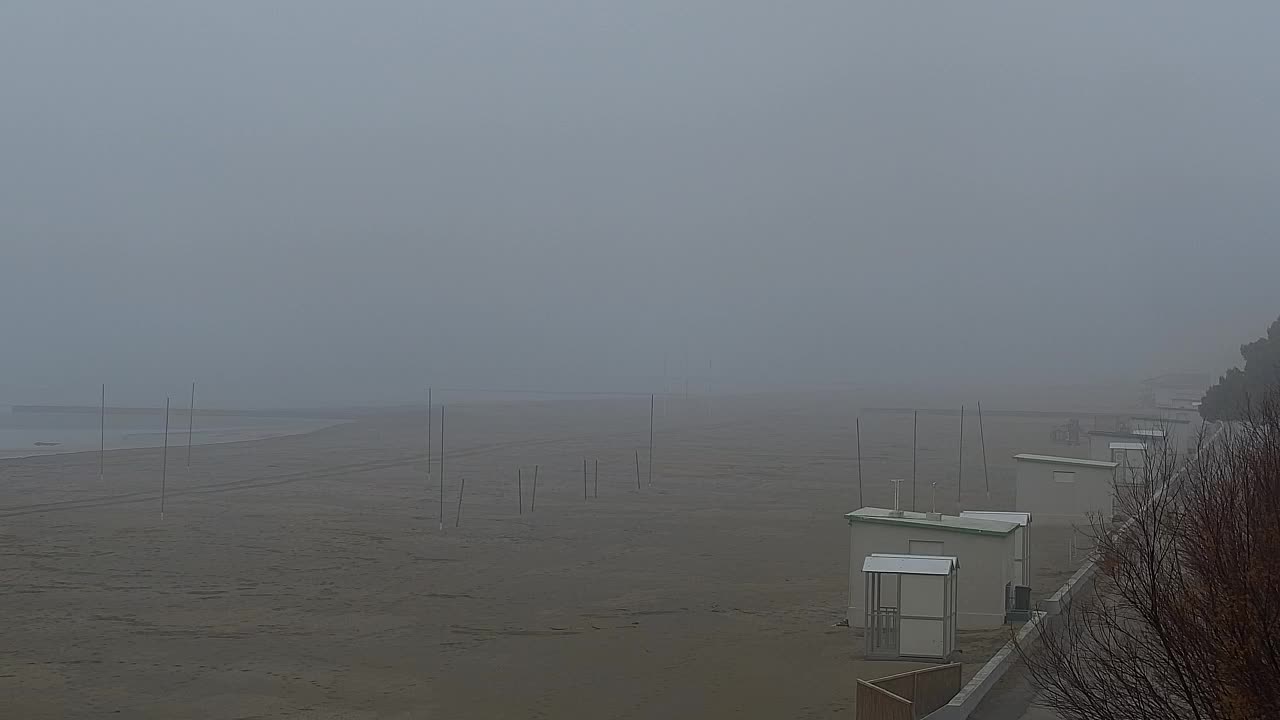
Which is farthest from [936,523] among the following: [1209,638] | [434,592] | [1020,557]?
[1209,638]

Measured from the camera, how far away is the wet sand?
19.6 metres

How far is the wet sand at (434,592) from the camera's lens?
1964 cm

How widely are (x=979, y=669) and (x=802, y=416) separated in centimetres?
10916

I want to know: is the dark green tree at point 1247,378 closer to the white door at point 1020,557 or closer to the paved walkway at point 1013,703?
the white door at point 1020,557

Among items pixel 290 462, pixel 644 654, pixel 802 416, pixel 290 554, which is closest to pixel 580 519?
pixel 290 554

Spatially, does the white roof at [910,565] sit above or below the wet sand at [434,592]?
above

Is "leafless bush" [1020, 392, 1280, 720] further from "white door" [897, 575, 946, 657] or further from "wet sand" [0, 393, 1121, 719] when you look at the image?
"white door" [897, 575, 946, 657]

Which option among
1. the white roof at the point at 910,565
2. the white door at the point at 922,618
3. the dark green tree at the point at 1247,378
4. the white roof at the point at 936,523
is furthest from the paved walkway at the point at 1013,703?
the dark green tree at the point at 1247,378

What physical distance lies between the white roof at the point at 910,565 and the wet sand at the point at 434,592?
1515mm

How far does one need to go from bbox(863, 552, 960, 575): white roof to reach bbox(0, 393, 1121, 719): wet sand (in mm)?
1515

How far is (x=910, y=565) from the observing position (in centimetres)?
2128

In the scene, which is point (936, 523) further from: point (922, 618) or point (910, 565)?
point (922, 618)

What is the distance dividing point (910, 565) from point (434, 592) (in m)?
11.8

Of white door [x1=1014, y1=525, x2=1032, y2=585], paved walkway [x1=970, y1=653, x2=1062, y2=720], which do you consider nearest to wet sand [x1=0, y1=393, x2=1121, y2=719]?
paved walkway [x1=970, y1=653, x2=1062, y2=720]
